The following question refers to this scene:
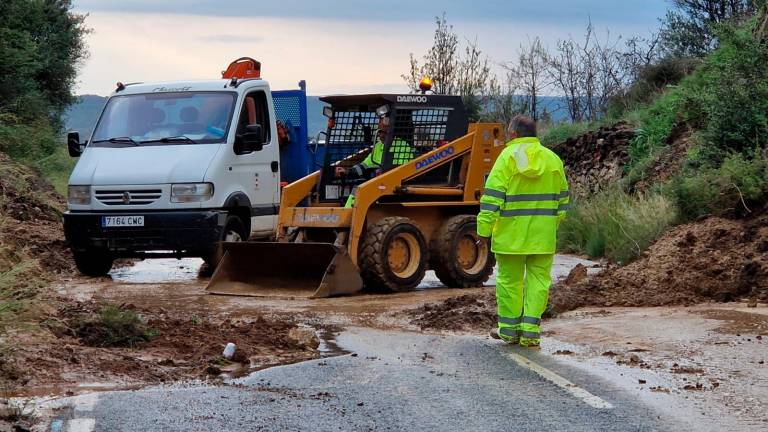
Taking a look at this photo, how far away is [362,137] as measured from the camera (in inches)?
618

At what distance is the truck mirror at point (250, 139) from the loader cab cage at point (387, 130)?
2.86 feet

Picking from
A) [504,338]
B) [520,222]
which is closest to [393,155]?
[520,222]

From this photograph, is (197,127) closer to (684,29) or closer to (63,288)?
(63,288)

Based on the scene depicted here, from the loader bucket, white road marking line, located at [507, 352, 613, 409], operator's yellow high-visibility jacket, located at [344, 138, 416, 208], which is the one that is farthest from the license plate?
white road marking line, located at [507, 352, 613, 409]

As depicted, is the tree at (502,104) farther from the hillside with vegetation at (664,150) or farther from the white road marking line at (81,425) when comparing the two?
the white road marking line at (81,425)

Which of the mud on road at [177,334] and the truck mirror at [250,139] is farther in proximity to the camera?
the truck mirror at [250,139]

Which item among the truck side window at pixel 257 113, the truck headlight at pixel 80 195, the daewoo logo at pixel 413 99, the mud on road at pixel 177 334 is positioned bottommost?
the mud on road at pixel 177 334

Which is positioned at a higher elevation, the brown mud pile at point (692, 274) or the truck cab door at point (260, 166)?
the truck cab door at point (260, 166)

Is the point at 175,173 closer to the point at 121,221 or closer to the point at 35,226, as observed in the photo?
the point at 121,221

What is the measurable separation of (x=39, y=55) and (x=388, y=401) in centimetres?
2403

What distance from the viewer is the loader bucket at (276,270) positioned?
13742 millimetres

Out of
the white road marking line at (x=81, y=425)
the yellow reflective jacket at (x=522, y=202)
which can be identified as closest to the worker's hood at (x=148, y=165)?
the yellow reflective jacket at (x=522, y=202)

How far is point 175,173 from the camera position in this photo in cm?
1494

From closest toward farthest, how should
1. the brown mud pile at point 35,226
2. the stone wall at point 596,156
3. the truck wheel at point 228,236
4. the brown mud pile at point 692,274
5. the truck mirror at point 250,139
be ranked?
the brown mud pile at point 692,274
the truck wheel at point 228,236
the truck mirror at point 250,139
the brown mud pile at point 35,226
the stone wall at point 596,156
